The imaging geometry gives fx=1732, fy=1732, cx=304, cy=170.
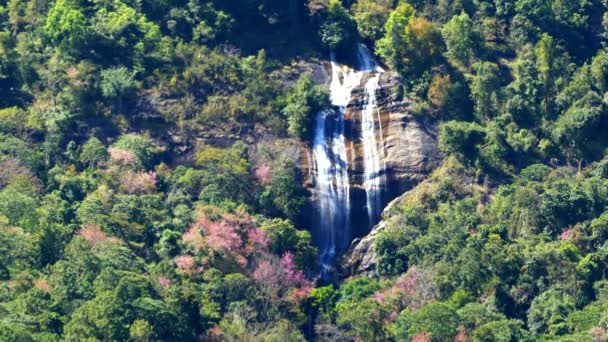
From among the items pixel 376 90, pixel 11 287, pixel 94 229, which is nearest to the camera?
pixel 11 287

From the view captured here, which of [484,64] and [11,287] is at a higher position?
[484,64]

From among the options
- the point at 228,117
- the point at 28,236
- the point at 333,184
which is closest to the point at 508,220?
the point at 333,184

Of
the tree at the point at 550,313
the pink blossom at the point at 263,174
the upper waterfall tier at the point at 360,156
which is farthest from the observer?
the upper waterfall tier at the point at 360,156

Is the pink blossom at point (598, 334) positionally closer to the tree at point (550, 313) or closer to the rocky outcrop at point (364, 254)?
the tree at point (550, 313)

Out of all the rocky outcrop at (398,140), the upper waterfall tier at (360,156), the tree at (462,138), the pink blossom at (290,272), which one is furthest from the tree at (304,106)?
the pink blossom at (290,272)

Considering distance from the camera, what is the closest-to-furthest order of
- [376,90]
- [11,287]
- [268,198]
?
[11,287]
[268,198]
[376,90]

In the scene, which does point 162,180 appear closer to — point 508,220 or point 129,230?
point 129,230

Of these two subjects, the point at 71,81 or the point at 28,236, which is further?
the point at 71,81

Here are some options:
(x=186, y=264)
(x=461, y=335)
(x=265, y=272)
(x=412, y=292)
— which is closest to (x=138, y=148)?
(x=186, y=264)
